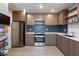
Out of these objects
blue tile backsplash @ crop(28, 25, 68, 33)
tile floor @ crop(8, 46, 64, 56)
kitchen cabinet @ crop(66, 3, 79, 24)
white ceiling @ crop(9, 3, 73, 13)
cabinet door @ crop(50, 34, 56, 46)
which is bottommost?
Result: tile floor @ crop(8, 46, 64, 56)

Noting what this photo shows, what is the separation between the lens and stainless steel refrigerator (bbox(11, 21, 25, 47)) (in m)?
7.13

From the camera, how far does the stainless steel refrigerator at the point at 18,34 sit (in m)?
7.13

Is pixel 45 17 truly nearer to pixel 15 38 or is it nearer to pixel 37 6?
pixel 15 38

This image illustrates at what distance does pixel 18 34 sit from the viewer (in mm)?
7207

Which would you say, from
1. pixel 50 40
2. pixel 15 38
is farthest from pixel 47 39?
pixel 15 38

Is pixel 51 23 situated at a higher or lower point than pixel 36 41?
higher

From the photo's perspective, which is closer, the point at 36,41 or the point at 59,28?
the point at 36,41

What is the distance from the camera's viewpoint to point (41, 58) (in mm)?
1059

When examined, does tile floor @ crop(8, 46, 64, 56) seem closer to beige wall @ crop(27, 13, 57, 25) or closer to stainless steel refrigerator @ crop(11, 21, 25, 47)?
stainless steel refrigerator @ crop(11, 21, 25, 47)

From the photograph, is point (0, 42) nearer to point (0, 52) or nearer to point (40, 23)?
→ point (0, 52)

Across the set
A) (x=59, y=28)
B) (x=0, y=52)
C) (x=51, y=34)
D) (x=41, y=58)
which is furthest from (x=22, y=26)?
(x=41, y=58)

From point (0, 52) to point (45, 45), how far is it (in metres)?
6.16

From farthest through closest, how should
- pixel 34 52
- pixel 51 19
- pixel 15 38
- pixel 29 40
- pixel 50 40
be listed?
pixel 51 19 → pixel 50 40 → pixel 29 40 → pixel 15 38 → pixel 34 52

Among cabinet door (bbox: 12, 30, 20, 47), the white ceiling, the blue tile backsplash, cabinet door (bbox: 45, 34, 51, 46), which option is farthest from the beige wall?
the white ceiling
